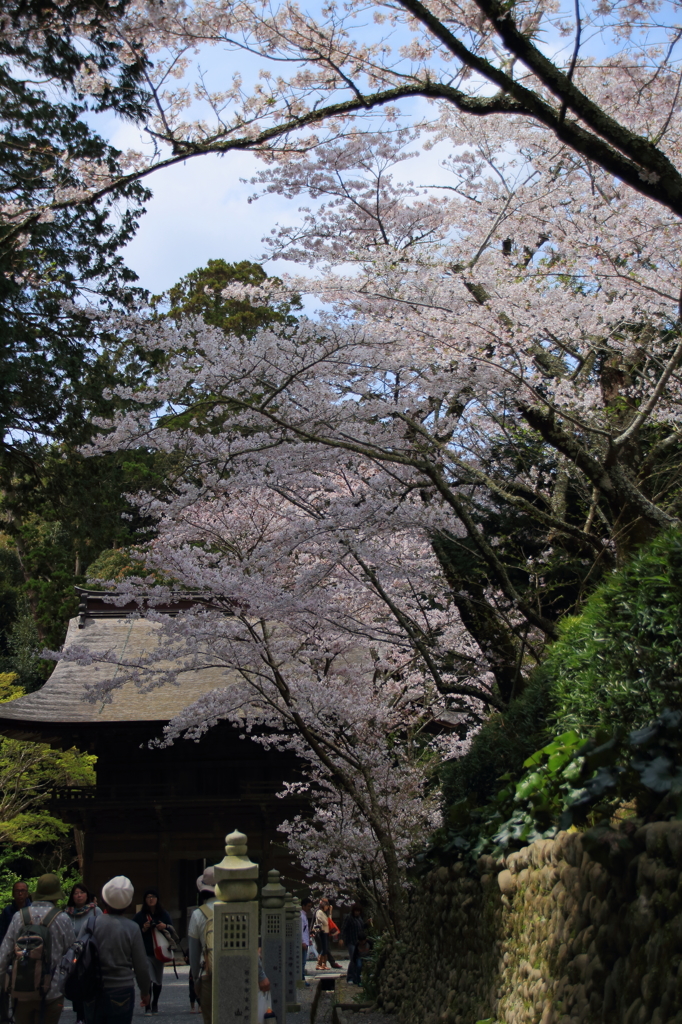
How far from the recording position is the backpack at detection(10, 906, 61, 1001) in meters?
5.54

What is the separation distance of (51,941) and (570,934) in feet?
11.8

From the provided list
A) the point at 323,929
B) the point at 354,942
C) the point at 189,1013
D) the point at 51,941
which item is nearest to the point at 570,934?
the point at 51,941

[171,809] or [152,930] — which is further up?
[171,809]

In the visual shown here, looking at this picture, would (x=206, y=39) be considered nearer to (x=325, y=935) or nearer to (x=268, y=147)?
(x=268, y=147)

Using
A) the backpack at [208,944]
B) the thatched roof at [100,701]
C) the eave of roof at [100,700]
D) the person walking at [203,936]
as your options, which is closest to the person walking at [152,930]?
the person walking at [203,936]

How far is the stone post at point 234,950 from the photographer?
4.22m

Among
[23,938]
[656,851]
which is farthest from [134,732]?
[656,851]

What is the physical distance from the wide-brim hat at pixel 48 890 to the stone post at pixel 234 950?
2.12m

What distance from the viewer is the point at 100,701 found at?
60.4ft

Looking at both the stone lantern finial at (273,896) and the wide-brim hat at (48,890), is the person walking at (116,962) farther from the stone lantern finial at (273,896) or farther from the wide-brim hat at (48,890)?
the stone lantern finial at (273,896)

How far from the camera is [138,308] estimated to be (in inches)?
415

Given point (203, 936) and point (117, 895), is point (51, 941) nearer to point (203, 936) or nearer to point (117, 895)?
point (117, 895)

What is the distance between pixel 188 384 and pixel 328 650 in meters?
4.02

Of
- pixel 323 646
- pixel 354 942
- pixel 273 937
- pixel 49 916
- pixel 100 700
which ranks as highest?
pixel 100 700
